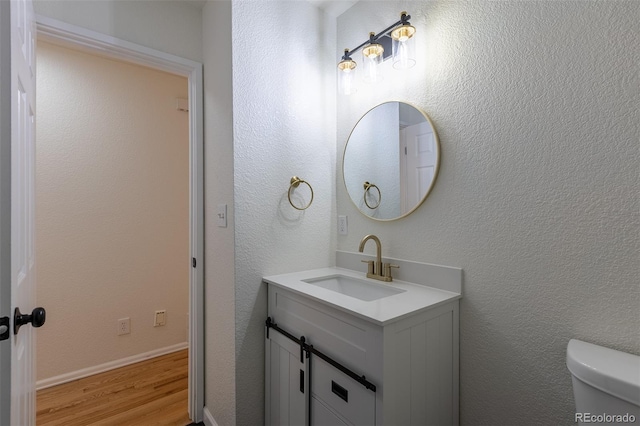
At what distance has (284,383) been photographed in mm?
1473

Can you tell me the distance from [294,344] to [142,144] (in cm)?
204

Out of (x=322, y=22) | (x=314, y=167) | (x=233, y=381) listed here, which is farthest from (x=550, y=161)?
(x=233, y=381)

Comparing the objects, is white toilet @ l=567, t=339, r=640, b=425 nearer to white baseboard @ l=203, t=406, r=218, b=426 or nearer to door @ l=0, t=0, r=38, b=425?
door @ l=0, t=0, r=38, b=425

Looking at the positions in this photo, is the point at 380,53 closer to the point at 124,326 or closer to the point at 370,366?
the point at 370,366

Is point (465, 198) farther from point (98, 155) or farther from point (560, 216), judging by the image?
point (98, 155)

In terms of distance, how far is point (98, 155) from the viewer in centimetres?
232

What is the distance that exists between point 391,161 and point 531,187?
641 mm

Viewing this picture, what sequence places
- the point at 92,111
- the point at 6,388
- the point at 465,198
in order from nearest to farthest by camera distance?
1. the point at 6,388
2. the point at 465,198
3. the point at 92,111

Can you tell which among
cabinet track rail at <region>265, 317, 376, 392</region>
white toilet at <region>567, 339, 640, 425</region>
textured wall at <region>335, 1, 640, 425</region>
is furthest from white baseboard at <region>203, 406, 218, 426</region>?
white toilet at <region>567, 339, 640, 425</region>

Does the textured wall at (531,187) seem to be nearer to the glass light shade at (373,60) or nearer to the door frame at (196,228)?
the glass light shade at (373,60)

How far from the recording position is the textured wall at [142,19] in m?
1.45

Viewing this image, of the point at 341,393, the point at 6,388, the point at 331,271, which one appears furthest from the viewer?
the point at 331,271

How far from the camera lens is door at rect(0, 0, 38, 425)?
76cm

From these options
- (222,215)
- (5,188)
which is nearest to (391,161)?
(222,215)
